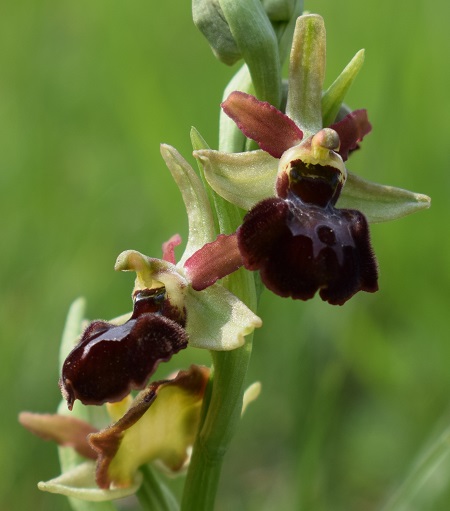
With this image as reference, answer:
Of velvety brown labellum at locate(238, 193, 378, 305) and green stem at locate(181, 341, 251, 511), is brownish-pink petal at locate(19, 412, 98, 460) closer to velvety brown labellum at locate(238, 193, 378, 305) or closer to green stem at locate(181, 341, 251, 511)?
green stem at locate(181, 341, 251, 511)

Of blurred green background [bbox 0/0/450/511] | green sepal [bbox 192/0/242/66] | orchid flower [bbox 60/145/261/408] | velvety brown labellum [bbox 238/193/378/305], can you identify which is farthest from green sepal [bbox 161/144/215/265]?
blurred green background [bbox 0/0/450/511]

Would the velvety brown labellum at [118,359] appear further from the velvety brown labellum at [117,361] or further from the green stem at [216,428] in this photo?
the green stem at [216,428]

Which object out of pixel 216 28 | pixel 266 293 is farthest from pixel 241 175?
pixel 266 293

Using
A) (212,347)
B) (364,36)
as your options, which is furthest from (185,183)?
(364,36)

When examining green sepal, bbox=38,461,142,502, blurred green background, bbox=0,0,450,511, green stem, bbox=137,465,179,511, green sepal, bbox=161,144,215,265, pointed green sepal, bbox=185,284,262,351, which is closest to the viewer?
pointed green sepal, bbox=185,284,262,351

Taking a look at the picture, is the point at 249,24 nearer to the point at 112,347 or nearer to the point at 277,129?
the point at 277,129
